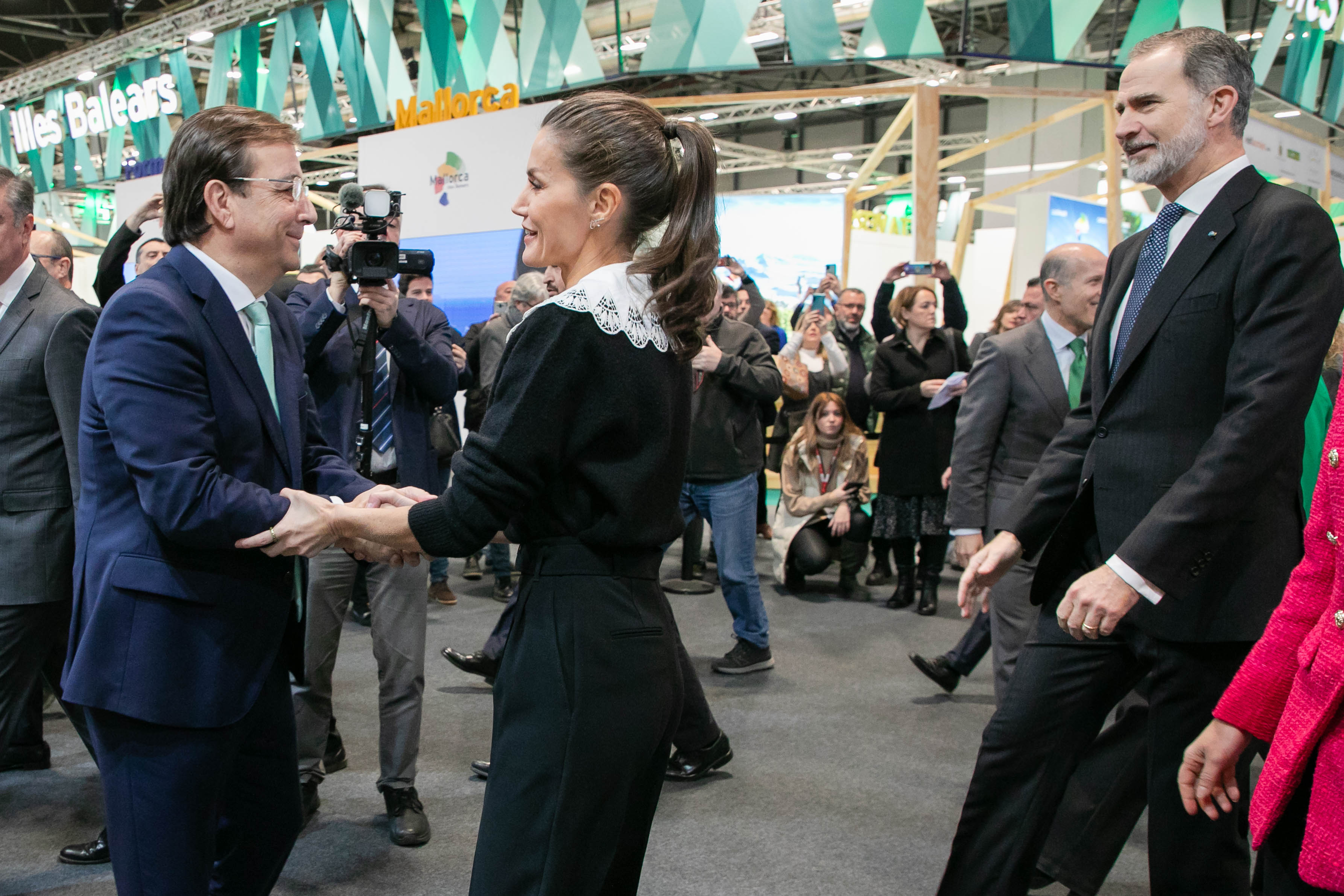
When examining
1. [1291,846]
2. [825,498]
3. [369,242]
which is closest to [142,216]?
[369,242]

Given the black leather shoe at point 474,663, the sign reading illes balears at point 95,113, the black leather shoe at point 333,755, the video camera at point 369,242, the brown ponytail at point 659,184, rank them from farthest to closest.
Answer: the sign reading illes balears at point 95,113 < the black leather shoe at point 474,663 < the black leather shoe at point 333,755 < the video camera at point 369,242 < the brown ponytail at point 659,184

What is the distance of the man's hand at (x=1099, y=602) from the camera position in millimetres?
1657

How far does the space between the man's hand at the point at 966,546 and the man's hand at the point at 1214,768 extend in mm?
1779

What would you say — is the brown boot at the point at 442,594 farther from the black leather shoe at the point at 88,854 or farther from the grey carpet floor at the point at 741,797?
the black leather shoe at the point at 88,854

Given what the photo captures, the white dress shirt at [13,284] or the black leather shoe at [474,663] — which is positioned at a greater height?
the white dress shirt at [13,284]

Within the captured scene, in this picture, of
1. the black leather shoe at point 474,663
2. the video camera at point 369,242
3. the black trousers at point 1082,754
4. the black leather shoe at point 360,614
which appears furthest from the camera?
the black leather shoe at point 360,614

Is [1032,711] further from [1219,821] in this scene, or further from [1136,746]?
[1136,746]

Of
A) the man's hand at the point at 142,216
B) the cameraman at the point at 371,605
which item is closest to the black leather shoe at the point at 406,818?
the cameraman at the point at 371,605

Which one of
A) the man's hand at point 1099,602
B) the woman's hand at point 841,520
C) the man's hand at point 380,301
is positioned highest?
the man's hand at point 380,301

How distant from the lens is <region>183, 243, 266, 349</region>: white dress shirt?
65.4 inches

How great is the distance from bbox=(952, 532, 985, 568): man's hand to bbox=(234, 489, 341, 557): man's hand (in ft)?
6.86

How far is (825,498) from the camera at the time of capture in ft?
18.9

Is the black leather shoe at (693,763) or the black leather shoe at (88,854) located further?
the black leather shoe at (693,763)

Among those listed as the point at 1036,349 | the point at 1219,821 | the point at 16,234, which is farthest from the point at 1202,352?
the point at 16,234
